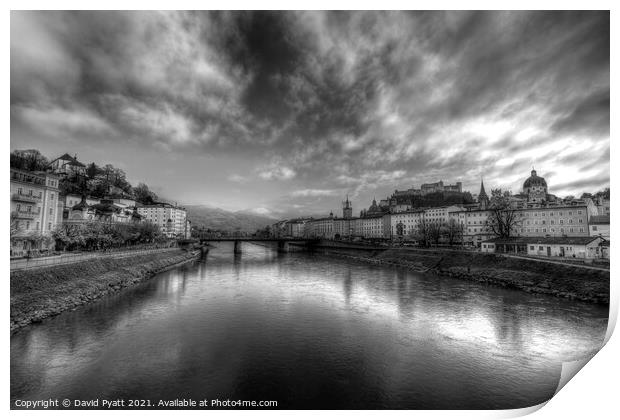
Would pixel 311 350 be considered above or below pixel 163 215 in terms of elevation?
below

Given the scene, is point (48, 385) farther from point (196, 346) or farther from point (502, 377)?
point (502, 377)

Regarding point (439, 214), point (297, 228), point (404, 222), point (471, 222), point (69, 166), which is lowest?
point (471, 222)

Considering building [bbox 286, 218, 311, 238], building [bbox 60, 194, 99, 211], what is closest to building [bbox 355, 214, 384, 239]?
building [bbox 286, 218, 311, 238]

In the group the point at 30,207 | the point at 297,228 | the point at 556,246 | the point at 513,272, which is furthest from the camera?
the point at 297,228

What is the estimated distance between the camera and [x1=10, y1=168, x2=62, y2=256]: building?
8812mm

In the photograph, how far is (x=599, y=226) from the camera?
70.7 feet

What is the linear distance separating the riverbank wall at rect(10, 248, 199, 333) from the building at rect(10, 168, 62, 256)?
2017 millimetres

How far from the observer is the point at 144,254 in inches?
1104

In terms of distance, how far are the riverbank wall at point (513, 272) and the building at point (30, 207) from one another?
23297mm

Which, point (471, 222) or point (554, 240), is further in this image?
point (471, 222)

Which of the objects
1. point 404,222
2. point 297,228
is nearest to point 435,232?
point 404,222

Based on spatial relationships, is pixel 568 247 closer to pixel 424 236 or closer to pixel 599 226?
pixel 599 226

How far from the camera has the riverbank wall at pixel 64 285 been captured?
36.1 feet

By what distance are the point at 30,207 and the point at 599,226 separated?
3312cm
